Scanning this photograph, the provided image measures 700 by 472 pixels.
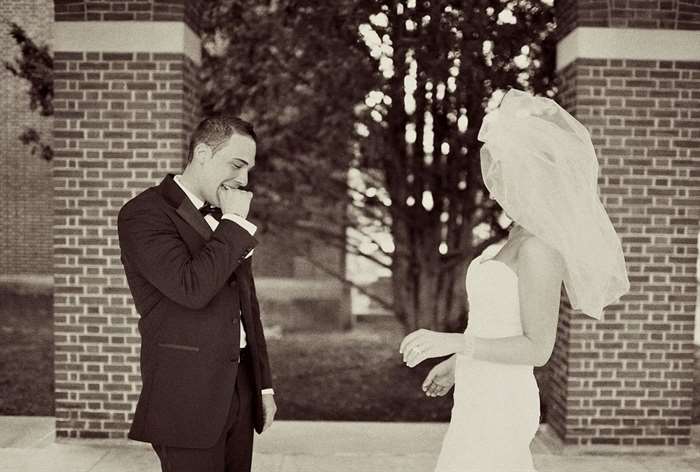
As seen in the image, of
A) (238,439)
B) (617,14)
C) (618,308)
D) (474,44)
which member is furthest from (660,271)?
(238,439)

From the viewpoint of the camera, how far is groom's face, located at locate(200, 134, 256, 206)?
271 cm

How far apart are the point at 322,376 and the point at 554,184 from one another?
280 inches

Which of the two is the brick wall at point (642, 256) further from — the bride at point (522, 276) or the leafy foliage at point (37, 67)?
the leafy foliage at point (37, 67)

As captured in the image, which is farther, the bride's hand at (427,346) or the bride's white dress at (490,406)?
the bride's white dress at (490,406)

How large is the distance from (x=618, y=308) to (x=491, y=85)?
3192 millimetres

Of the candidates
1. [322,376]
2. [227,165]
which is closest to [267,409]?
[227,165]

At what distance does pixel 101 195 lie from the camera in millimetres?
5441

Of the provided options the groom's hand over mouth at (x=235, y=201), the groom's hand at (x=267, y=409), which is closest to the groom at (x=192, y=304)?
the groom's hand over mouth at (x=235, y=201)

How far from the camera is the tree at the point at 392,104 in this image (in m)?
7.29

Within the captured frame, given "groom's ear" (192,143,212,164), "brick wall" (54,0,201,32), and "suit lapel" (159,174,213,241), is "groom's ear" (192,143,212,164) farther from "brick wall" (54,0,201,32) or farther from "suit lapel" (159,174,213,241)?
"brick wall" (54,0,201,32)

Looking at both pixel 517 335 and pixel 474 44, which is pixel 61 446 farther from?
pixel 474 44

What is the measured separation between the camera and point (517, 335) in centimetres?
266

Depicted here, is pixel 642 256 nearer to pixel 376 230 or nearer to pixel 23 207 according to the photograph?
pixel 376 230

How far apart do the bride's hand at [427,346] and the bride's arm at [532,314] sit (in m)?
0.07
